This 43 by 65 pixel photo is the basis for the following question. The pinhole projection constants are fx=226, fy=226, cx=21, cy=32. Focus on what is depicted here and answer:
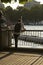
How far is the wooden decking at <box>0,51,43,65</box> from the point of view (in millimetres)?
9117

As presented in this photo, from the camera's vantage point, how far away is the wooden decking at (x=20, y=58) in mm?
9117

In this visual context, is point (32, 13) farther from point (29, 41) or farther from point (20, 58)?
point (20, 58)

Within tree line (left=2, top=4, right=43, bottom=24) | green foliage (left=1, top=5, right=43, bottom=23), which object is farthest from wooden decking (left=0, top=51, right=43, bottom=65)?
tree line (left=2, top=4, right=43, bottom=24)

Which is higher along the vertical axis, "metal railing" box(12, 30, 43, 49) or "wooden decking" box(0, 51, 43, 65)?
"wooden decking" box(0, 51, 43, 65)

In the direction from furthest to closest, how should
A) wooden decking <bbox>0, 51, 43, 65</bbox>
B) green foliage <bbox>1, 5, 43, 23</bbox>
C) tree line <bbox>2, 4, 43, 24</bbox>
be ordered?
tree line <bbox>2, 4, 43, 24</bbox> → green foliage <bbox>1, 5, 43, 23</bbox> → wooden decking <bbox>0, 51, 43, 65</bbox>

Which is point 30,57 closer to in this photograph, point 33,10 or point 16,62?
point 16,62

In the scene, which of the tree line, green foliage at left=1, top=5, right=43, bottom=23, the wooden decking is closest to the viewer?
the wooden decking

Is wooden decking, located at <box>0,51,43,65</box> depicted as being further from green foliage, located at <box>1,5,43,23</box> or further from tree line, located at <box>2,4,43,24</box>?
tree line, located at <box>2,4,43,24</box>

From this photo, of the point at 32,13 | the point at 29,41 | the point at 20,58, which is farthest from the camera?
the point at 32,13

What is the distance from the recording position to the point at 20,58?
33.0ft

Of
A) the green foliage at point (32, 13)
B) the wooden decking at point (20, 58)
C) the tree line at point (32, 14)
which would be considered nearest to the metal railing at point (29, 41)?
the wooden decking at point (20, 58)

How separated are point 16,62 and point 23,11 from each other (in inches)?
3517

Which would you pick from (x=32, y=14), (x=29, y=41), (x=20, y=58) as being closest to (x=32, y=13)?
(x=32, y=14)

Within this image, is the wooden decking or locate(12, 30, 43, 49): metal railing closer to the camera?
the wooden decking
